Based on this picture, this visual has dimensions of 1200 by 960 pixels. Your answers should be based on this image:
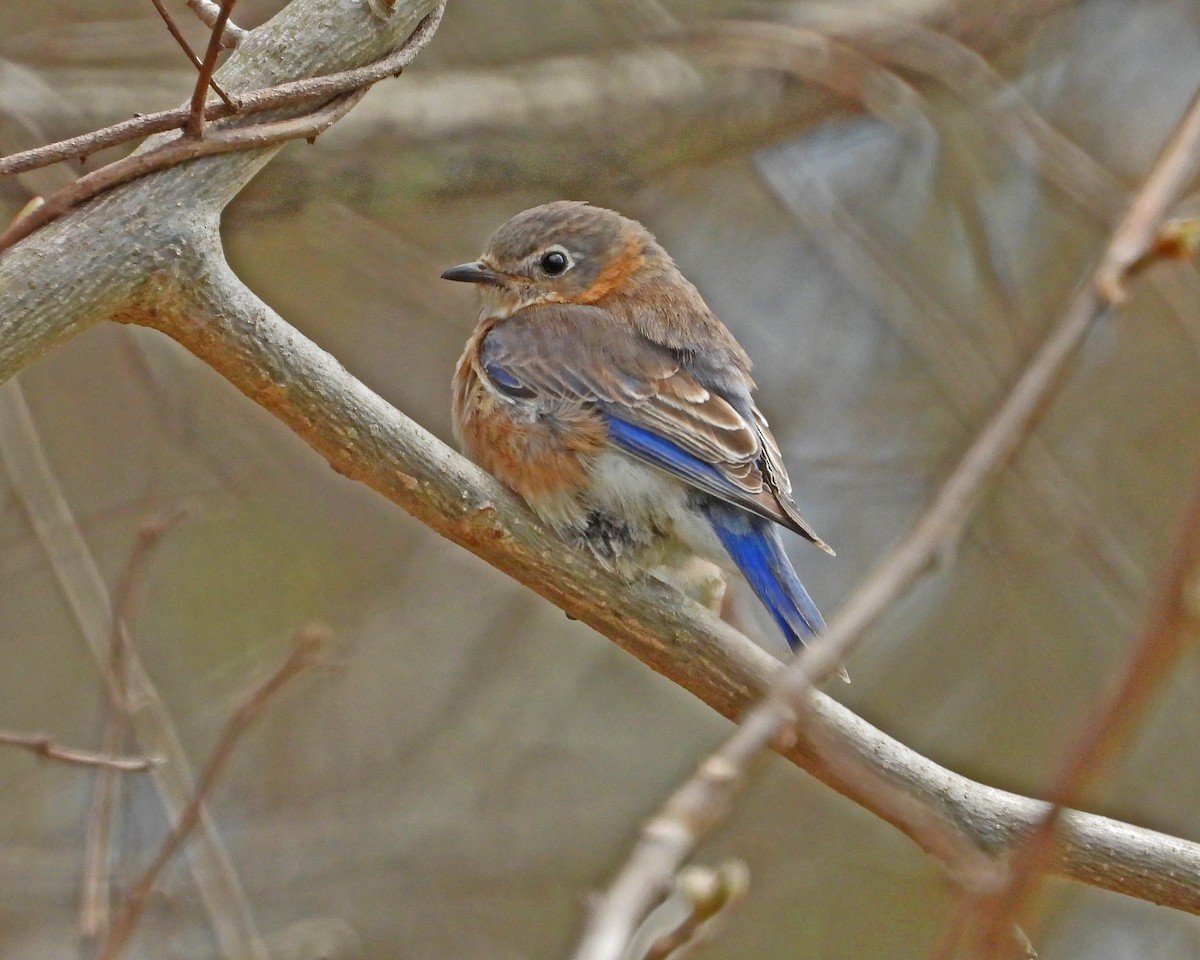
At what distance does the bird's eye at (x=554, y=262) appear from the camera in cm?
456

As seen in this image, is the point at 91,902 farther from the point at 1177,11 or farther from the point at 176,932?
the point at 1177,11

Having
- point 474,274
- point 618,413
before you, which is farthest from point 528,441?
point 474,274

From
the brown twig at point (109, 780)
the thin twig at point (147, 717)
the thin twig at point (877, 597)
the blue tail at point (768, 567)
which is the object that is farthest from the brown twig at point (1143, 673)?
the thin twig at point (147, 717)

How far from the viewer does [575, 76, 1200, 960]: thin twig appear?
3.14 ft

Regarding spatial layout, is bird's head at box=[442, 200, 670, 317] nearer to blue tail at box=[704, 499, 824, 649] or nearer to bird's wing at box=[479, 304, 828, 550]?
bird's wing at box=[479, 304, 828, 550]

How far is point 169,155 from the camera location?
101 inches

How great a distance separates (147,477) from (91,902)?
3.39 metres

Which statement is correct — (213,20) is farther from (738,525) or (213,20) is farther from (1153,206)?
(1153,206)

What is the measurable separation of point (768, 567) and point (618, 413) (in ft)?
2.01

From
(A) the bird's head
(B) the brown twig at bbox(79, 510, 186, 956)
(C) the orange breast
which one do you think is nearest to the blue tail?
(C) the orange breast

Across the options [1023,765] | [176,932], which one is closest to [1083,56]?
[1023,765]

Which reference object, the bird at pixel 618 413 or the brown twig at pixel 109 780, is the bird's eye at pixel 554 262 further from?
the brown twig at pixel 109 780

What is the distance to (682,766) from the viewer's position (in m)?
6.32

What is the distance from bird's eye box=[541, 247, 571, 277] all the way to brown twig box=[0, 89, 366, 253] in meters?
1.83
